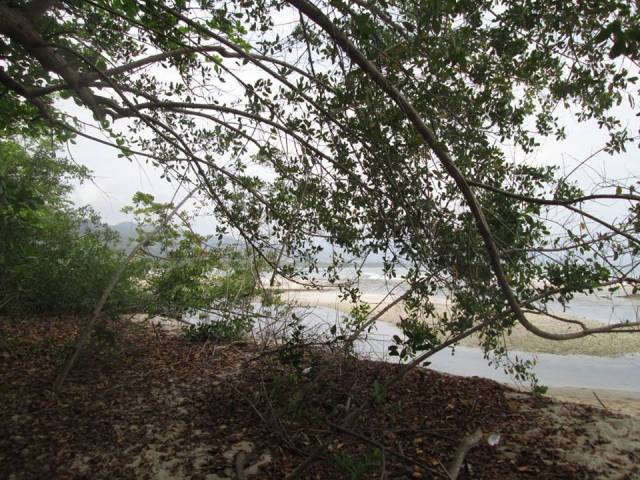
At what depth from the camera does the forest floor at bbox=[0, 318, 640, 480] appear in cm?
324

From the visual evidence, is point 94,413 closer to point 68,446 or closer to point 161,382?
point 68,446

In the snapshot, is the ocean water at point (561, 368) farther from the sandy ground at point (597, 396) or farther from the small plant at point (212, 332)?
the small plant at point (212, 332)

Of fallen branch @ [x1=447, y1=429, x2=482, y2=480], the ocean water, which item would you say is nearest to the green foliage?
the ocean water

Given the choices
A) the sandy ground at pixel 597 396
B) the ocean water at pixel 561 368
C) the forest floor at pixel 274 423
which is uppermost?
the ocean water at pixel 561 368

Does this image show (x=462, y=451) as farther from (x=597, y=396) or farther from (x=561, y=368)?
(x=561, y=368)

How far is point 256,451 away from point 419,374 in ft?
7.85

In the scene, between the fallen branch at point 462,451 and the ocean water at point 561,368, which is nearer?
the fallen branch at point 462,451

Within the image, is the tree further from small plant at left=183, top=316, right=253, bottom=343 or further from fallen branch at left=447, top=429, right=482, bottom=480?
small plant at left=183, top=316, right=253, bottom=343

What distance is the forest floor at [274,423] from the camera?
10.6ft

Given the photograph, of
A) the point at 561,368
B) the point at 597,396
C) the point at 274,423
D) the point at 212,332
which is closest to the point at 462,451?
the point at 274,423

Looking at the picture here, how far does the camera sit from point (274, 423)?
3.65 metres

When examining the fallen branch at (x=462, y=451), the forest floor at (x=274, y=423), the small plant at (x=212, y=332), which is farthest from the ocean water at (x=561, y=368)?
the fallen branch at (x=462, y=451)

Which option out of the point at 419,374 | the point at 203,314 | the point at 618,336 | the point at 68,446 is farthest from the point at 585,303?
the point at 68,446

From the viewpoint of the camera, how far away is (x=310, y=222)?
139 inches
